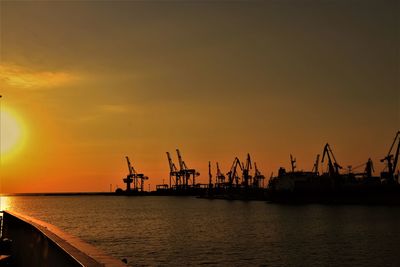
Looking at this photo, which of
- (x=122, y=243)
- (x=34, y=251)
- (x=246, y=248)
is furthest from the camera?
(x=122, y=243)

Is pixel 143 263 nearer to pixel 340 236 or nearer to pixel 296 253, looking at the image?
pixel 296 253

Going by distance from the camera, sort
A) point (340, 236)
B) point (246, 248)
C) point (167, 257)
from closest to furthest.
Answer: point (167, 257)
point (246, 248)
point (340, 236)

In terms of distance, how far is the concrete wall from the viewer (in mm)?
6812

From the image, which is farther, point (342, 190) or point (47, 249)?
point (342, 190)

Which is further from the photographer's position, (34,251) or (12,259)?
(12,259)

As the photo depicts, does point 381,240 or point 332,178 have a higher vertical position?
point 332,178

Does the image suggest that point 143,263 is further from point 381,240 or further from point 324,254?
point 381,240

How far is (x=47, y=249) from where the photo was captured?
8820 millimetres

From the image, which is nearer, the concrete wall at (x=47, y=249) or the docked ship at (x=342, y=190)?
the concrete wall at (x=47, y=249)

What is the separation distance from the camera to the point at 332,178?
192500 mm

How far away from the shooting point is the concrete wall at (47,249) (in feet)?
22.4

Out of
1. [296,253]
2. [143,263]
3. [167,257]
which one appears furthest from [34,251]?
[296,253]

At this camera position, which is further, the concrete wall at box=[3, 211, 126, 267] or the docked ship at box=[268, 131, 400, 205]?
the docked ship at box=[268, 131, 400, 205]

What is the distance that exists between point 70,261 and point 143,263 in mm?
34887
